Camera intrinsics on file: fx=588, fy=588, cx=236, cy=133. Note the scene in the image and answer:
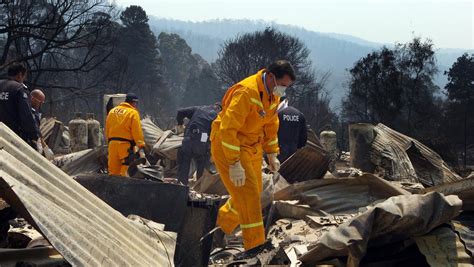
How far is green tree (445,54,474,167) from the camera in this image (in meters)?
Answer: 22.5

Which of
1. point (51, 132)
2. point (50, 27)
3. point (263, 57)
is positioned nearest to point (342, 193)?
point (51, 132)

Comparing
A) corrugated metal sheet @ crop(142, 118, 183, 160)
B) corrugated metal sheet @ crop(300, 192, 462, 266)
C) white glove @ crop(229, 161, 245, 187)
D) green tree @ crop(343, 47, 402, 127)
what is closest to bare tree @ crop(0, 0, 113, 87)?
corrugated metal sheet @ crop(142, 118, 183, 160)

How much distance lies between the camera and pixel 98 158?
8.95m

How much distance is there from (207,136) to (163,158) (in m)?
2.44

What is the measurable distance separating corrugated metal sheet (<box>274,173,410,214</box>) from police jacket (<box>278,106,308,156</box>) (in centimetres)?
174

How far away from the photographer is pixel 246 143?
488 cm

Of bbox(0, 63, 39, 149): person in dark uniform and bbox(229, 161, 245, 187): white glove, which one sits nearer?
bbox(229, 161, 245, 187): white glove

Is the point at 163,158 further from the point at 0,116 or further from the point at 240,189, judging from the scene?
the point at 240,189

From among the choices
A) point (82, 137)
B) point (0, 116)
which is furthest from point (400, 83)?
point (0, 116)

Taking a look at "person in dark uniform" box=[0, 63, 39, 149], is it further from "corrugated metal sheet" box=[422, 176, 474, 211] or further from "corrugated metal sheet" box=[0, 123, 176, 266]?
"corrugated metal sheet" box=[422, 176, 474, 211]

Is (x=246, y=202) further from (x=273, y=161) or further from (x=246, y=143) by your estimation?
(x=273, y=161)

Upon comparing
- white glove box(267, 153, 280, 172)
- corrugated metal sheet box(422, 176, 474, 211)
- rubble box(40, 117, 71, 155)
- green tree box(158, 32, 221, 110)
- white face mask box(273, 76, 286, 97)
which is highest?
white face mask box(273, 76, 286, 97)

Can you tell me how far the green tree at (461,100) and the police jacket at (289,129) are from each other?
14562 mm

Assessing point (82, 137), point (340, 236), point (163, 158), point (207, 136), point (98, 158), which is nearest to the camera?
point (340, 236)
